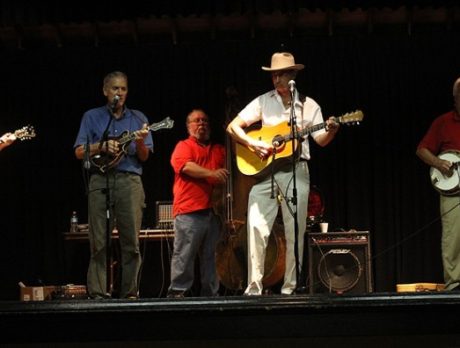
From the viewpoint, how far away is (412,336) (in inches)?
164

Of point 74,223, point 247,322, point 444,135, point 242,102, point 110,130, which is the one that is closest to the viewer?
point 247,322

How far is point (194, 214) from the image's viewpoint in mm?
7496

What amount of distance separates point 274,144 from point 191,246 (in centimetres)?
153

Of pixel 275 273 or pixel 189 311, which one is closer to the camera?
pixel 189 311

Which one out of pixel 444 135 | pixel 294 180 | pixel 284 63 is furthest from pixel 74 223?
pixel 444 135

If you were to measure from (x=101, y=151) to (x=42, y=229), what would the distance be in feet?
10.6

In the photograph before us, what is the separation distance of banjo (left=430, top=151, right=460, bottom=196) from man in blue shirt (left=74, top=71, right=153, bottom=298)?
98.6 inches

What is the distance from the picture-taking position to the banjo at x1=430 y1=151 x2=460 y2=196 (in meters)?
6.94

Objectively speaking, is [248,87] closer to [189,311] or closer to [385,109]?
[385,109]

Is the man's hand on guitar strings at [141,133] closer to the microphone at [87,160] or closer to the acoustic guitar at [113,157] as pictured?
the acoustic guitar at [113,157]

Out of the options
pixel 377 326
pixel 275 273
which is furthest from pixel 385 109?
pixel 377 326

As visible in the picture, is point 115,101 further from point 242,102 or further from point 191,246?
point 242,102

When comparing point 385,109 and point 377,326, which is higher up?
point 385,109

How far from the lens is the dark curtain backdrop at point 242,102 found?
916 cm
